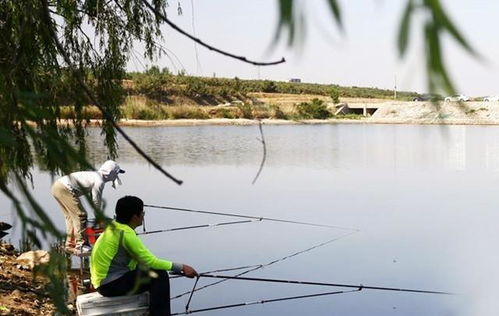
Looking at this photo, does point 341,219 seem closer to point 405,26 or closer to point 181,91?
point 181,91

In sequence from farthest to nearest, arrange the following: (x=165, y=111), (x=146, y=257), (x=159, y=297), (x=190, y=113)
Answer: (x=190, y=113), (x=165, y=111), (x=159, y=297), (x=146, y=257)

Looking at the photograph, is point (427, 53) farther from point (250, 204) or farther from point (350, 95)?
point (350, 95)

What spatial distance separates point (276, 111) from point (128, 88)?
4.41 m

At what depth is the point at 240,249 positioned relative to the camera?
9.66 metres

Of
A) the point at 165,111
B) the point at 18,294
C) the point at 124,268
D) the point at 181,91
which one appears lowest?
the point at 18,294

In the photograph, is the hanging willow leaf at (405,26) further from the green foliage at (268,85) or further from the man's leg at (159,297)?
the man's leg at (159,297)

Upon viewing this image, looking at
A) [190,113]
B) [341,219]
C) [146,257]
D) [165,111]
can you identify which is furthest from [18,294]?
[190,113]

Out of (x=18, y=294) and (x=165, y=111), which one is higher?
(x=165, y=111)

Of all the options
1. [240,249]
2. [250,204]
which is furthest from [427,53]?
[250,204]

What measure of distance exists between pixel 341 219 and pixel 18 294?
709cm

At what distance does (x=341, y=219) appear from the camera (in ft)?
40.0

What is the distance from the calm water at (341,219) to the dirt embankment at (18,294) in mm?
856

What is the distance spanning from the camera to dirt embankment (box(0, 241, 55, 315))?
208 inches

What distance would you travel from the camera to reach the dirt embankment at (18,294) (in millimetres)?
5295
